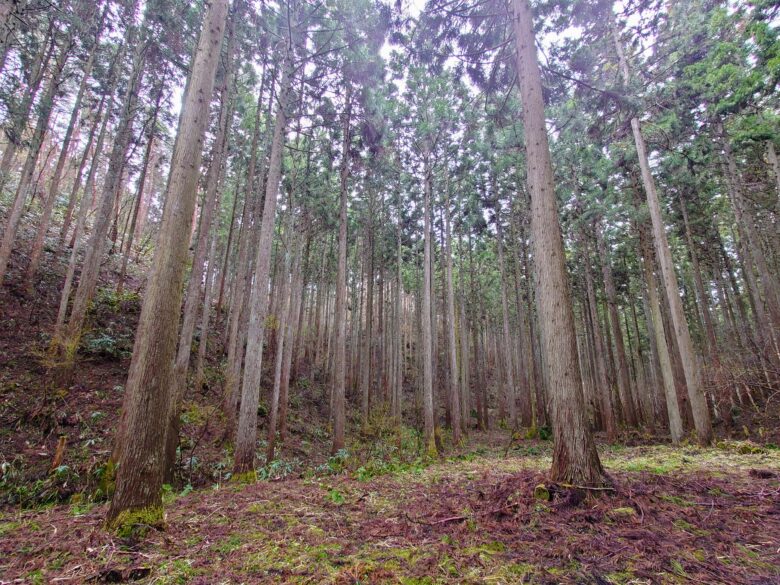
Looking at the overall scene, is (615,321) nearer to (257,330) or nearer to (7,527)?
(257,330)

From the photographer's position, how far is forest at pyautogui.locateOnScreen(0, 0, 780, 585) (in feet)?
10.4

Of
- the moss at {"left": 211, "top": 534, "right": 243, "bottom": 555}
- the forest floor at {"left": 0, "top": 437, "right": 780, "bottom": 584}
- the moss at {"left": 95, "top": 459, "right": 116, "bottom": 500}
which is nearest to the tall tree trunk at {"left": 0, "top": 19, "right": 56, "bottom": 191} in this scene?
the moss at {"left": 95, "top": 459, "right": 116, "bottom": 500}

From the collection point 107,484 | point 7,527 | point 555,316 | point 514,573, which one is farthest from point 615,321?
point 7,527

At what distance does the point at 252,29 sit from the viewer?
9.90m

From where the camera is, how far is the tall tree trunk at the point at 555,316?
13.5 ft

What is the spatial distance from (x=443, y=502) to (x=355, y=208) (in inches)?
623

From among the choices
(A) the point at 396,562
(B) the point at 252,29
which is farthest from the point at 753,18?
(A) the point at 396,562

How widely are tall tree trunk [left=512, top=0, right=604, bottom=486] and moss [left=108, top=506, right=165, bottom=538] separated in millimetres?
4261

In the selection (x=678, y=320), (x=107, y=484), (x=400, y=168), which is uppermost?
(x=400, y=168)

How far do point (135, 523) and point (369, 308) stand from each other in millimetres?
12252

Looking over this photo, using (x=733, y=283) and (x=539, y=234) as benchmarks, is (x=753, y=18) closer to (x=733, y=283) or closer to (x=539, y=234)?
(x=539, y=234)

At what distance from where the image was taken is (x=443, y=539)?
311 centimetres

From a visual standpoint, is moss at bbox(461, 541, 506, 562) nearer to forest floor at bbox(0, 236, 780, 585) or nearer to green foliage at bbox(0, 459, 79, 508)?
forest floor at bbox(0, 236, 780, 585)

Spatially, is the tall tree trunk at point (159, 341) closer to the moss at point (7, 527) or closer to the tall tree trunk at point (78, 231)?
the moss at point (7, 527)
